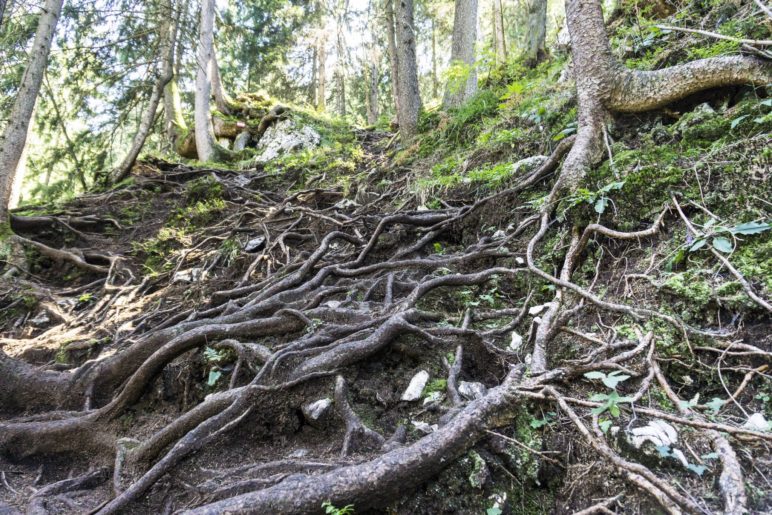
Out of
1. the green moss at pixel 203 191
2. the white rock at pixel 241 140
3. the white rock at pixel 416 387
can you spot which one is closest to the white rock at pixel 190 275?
the green moss at pixel 203 191

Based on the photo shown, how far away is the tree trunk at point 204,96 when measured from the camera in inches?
507

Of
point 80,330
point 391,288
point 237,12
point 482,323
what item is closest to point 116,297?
point 80,330

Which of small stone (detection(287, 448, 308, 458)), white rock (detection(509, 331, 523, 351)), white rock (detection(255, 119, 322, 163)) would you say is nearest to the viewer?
small stone (detection(287, 448, 308, 458))

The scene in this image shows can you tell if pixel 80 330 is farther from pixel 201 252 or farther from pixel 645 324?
pixel 645 324

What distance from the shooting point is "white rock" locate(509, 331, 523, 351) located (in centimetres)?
284

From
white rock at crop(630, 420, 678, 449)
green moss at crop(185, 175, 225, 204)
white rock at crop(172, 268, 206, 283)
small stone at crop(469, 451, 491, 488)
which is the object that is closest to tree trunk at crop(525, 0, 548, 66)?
green moss at crop(185, 175, 225, 204)

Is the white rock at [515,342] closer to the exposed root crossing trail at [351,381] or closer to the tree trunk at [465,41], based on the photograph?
the exposed root crossing trail at [351,381]

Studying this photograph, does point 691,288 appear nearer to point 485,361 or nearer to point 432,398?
point 485,361

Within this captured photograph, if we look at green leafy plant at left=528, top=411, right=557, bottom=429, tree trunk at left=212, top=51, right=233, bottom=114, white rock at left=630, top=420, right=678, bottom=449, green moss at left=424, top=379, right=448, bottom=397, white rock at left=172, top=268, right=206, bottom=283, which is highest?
tree trunk at left=212, top=51, right=233, bottom=114

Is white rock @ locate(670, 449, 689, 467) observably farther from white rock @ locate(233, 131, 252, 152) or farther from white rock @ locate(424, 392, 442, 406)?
white rock @ locate(233, 131, 252, 152)

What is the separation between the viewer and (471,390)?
255 centimetres

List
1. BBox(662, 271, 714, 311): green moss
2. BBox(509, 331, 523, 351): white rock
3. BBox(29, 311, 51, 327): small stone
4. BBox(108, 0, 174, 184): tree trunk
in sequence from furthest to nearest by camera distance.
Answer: BBox(108, 0, 174, 184): tree trunk, BBox(29, 311, 51, 327): small stone, BBox(509, 331, 523, 351): white rock, BBox(662, 271, 714, 311): green moss

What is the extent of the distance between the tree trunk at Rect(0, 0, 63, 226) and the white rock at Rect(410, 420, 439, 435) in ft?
28.7

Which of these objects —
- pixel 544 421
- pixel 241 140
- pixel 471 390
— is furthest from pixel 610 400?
pixel 241 140
